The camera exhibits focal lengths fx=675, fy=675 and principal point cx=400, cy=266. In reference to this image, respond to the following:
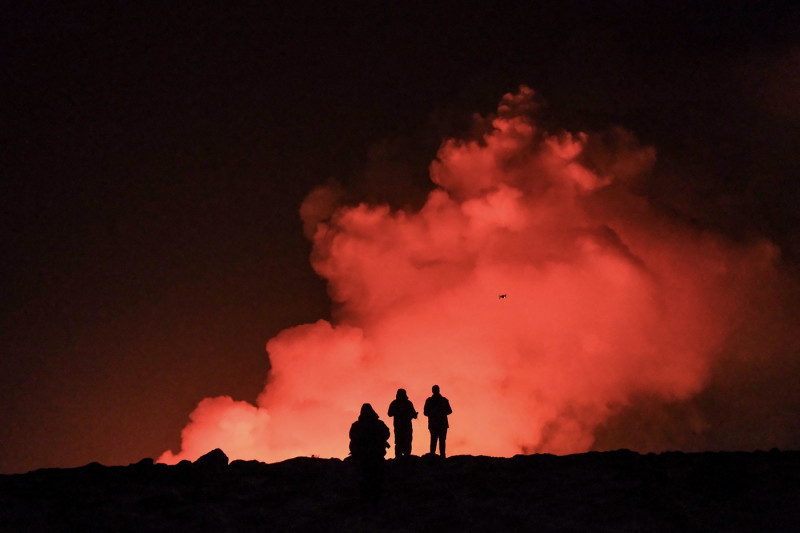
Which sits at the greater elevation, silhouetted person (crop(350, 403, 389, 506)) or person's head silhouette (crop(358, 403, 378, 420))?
person's head silhouette (crop(358, 403, 378, 420))

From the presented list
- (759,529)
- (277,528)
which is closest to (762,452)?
(759,529)

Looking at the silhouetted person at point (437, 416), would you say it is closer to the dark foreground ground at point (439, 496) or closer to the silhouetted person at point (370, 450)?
the dark foreground ground at point (439, 496)

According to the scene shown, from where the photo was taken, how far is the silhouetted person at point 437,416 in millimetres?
22562

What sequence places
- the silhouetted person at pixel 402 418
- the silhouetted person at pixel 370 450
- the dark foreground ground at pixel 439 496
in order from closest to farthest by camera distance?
the dark foreground ground at pixel 439 496 < the silhouetted person at pixel 370 450 < the silhouetted person at pixel 402 418

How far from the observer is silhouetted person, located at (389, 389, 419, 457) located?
21562 millimetres

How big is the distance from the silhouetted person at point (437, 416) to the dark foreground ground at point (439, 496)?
6.48 feet

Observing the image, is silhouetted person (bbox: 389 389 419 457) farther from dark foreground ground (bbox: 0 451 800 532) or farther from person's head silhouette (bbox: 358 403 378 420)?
person's head silhouette (bbox: 358 403 378 420)

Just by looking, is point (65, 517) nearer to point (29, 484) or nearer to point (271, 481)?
point (29, 484)

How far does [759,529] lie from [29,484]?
17932 millimetres

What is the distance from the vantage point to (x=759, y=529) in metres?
15.1

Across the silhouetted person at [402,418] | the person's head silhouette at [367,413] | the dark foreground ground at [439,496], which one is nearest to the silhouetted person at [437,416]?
the silhouetted person at [402,418]

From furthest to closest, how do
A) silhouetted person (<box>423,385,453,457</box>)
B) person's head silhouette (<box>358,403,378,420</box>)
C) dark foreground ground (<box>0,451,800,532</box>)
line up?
silhouetted person (<box>423,385,453,457</box>) < person's head silhouette (<box>358,403,378,420</box>) < dark foreground ground (<box>0,451,800,532</box>)

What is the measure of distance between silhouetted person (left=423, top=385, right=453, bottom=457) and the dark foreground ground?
1.97 metres

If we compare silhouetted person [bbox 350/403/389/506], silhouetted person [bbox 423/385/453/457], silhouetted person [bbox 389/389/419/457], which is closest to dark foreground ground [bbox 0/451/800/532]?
silhouetted person [bbox 350/403/389/506]
